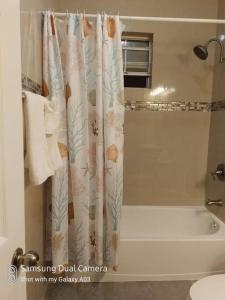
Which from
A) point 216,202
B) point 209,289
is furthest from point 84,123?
point 216,202

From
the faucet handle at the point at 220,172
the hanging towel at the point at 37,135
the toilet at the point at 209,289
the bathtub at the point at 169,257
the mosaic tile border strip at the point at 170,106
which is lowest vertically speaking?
the bathtub at the point at 169,257

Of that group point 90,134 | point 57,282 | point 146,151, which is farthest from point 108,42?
point 57,282

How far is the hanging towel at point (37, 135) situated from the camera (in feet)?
3.67

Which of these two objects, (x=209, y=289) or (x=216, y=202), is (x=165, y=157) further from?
(x=209, y=289)

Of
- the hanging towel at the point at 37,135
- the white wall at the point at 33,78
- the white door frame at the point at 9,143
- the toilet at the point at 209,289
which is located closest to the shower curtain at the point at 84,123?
the white wall at the point at 33,78

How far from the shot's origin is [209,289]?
1391mm

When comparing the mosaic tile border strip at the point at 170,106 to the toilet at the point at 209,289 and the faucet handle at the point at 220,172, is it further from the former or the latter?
the toilet at the point at 209,289

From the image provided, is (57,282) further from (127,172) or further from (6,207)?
(6,207)

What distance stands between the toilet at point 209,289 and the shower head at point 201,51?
5.89 feet

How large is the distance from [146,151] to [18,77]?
1.94m

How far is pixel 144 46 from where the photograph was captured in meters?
2.63

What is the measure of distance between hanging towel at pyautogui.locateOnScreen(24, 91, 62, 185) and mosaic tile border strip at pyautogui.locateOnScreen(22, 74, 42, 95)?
12cm

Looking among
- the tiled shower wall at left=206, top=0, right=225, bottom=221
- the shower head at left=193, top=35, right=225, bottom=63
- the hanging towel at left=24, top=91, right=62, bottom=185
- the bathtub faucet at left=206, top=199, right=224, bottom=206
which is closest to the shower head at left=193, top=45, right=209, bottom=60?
the shower head at left=193, top=35, right=225, bottom=63

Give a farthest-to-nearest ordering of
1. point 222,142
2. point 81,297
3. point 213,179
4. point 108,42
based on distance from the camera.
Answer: point 213,179
point 222,142
point 81,297
point 108,42
